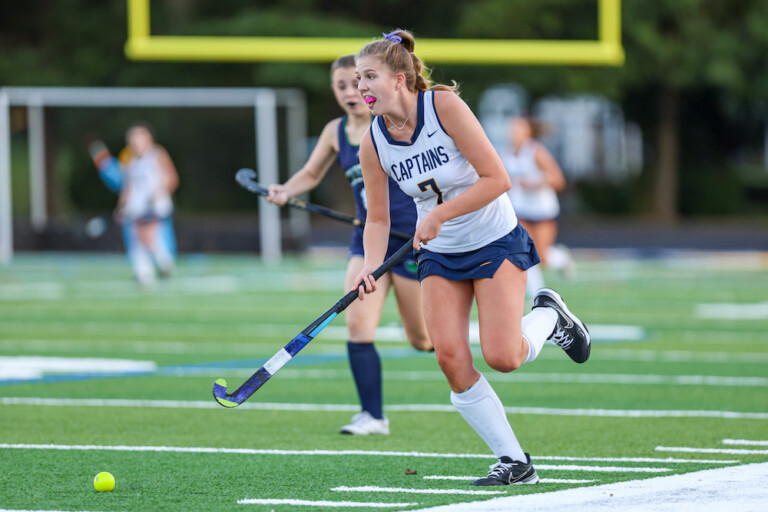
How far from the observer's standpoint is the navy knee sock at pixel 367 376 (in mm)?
7633

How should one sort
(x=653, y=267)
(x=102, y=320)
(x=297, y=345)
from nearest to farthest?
(x=297, y=345) → (x=102, y=320) → (x=653, y=267)

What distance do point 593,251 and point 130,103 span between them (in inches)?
377

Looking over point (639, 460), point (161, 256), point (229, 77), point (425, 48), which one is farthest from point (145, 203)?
point (639, 460)

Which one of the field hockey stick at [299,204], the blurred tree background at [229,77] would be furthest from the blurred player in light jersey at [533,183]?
the blurred tree background at [229,77]

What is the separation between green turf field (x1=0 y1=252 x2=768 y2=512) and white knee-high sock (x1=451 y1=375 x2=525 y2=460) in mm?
221

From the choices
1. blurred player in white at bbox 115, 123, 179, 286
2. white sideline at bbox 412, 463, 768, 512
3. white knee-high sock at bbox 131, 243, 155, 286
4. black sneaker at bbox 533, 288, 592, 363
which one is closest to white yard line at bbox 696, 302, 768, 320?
white knee-high sock at bbox 131, 243, 155, 286

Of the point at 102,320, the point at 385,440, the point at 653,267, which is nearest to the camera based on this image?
the point at 385,440

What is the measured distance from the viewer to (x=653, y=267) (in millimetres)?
22438

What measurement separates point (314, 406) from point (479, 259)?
10.1 feet

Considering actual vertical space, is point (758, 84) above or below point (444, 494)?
above

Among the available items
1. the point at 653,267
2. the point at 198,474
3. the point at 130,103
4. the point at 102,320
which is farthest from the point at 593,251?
the point at 198,474

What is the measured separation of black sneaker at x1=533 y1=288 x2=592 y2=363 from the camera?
656 centimetres

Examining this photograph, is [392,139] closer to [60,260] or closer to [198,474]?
[198,474]

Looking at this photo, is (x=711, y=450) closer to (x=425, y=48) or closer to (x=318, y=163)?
(x=318, y=163)
